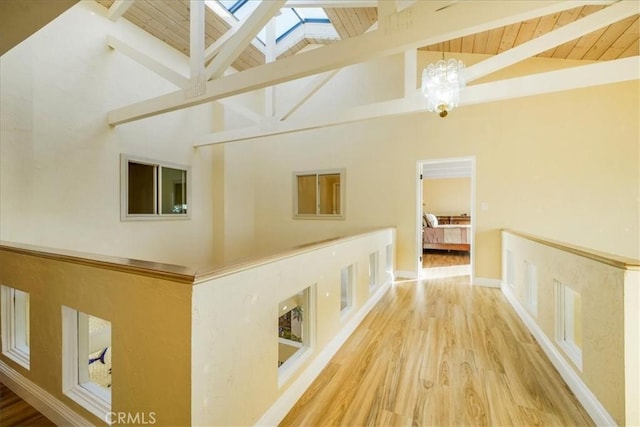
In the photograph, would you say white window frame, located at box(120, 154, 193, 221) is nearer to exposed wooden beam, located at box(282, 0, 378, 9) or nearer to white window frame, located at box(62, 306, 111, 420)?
white window frame, located at box(62, 306, 111, 420)

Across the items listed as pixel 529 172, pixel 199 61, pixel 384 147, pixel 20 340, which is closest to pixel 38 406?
pixel 20 340

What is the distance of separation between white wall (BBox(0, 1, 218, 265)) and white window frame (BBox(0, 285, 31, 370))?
47.3 inches

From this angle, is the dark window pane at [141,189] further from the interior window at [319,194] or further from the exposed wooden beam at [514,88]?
the interior window at [319,194]

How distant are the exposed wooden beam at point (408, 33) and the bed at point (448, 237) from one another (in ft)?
18.5

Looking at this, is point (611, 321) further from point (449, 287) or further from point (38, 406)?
point (38, 406)

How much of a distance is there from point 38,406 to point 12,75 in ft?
10.4

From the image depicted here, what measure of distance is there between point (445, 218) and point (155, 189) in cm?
823

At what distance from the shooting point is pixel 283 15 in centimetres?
478

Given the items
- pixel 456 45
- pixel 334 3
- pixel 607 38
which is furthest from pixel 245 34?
pixel 607 38

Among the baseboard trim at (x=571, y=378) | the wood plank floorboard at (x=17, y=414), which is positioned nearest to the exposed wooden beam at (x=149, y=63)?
A: the wood plank floorboard at (x=17, y=414)

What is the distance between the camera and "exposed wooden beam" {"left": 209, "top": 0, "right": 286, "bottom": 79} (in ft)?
7.44

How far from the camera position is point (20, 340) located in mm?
1983

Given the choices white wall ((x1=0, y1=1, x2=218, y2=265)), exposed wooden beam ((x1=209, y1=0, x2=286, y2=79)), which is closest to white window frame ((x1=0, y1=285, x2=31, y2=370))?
white wall ((x1=0, y1=1, x2=218, y2=265))

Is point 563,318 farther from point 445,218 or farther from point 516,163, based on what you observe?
point 445,218
